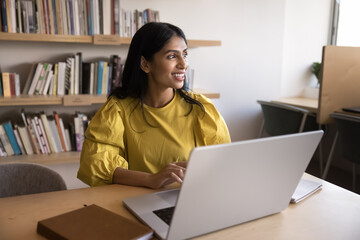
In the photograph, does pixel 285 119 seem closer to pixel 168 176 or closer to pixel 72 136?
pixel 72 136

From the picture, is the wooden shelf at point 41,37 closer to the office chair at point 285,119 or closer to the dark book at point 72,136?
the dark book at point 72,136

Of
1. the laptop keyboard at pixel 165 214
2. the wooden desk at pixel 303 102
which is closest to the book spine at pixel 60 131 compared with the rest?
the laptop keyboard at pixel 165 214

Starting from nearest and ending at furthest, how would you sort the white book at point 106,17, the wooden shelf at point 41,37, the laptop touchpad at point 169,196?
the laptop touchpad at point 169,196
the wooden shelf at point 41,37
the white book at point 106,17

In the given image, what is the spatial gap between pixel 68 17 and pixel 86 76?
1.39 ft

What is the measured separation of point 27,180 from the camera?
4.98ft

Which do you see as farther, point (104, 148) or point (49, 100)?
point (49, 100)

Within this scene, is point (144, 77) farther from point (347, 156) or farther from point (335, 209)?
point (347, 156)

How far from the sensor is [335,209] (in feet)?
3.76

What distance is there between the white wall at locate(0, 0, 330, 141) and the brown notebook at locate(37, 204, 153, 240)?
6.87 ft

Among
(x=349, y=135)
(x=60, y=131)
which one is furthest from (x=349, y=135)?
(x=60, y=131)

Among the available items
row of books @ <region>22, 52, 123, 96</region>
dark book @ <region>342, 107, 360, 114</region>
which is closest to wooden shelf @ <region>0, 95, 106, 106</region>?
row of books @ <region>22, 52, 123, 96</region>

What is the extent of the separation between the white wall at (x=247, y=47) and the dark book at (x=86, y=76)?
0.18 m

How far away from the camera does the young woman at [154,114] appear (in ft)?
5.04

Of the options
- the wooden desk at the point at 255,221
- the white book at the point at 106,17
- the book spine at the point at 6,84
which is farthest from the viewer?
the white book at the point at 106,17
